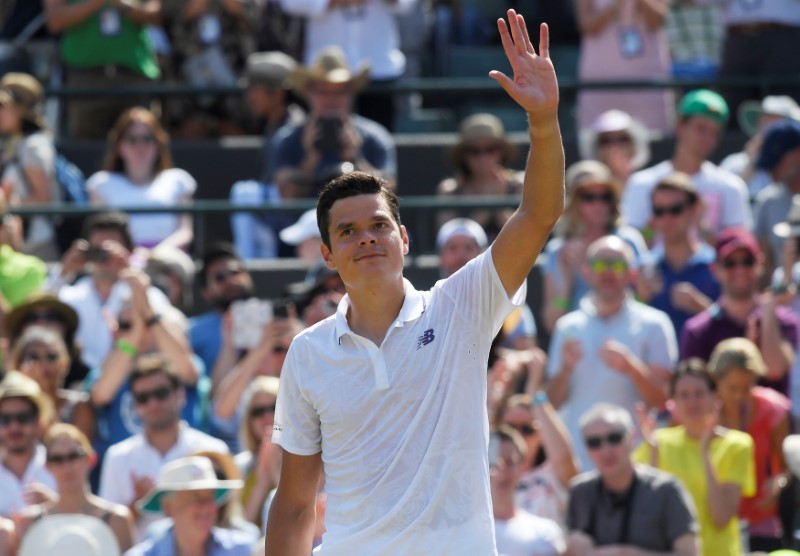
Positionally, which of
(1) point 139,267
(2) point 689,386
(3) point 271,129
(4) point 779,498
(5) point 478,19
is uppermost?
(5) point 478,19

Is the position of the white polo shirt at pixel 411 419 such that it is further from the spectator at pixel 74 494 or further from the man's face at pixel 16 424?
the man's face at pixel 16 424

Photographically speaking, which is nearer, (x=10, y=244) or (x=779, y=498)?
(x=779, y=498)

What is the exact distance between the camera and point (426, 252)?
36.1 ft

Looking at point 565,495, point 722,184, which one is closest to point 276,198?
point 722,184

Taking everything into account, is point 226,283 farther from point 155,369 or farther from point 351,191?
point 351,191

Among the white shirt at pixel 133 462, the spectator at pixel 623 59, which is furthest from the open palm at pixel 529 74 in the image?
the spectator at pixel 623 59

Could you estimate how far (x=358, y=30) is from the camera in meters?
11.8

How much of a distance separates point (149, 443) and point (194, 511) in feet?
2.59

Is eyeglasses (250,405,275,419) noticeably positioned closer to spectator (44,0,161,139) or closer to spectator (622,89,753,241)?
spectator (622,89,753,241)

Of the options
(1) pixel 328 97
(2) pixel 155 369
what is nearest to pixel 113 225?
(2) pixel 155 369

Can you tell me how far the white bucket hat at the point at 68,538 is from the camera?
293 inches

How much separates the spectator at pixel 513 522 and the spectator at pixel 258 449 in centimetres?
100

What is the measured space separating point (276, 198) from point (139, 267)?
1298mm

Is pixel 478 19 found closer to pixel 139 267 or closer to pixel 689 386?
pixel 139 267
